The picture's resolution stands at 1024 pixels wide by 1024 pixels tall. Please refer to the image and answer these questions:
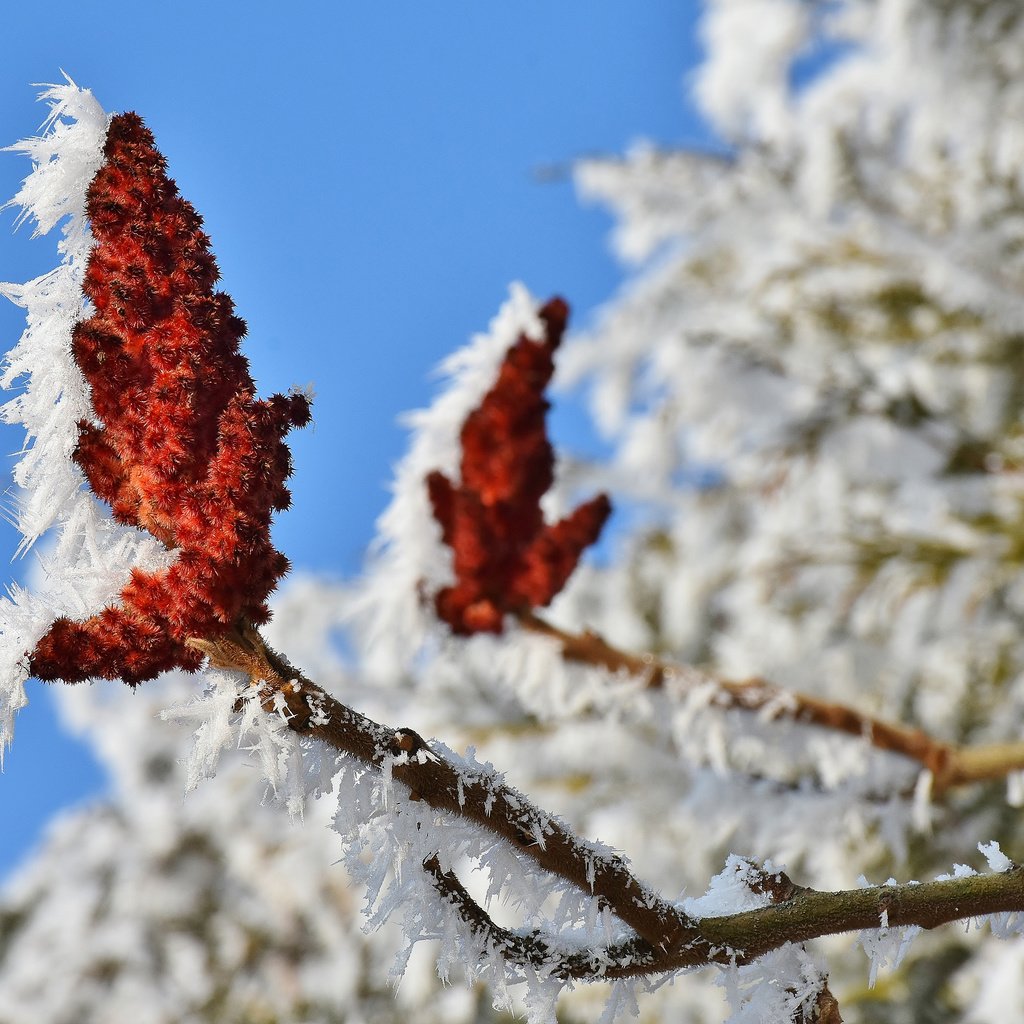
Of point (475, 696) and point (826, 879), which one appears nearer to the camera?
point (826, 879)

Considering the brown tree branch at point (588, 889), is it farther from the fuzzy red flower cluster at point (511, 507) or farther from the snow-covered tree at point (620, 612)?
the fuzzy red flower cluster at point (511, 507)

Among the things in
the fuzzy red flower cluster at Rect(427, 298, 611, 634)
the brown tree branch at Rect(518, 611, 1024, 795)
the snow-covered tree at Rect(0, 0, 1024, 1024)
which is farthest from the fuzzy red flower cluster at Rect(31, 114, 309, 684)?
the brown tree branch at Rect(518, 611, 1024, 795)

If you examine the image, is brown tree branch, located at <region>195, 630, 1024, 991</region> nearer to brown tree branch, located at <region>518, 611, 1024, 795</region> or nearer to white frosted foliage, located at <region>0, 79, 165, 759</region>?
white frosted foliage, located at <region>0, 79, 165, 759</region>

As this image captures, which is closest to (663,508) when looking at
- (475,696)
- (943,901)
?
(475,696)

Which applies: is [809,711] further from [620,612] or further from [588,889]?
[620,612]

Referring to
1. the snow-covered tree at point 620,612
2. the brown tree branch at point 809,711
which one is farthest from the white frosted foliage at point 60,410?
the brown tree branch at point 809,711

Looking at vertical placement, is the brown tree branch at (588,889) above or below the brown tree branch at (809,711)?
below

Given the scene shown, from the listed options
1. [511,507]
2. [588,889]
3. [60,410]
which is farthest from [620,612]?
[60,410]

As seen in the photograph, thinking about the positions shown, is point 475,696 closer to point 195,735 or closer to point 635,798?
point 635,798
